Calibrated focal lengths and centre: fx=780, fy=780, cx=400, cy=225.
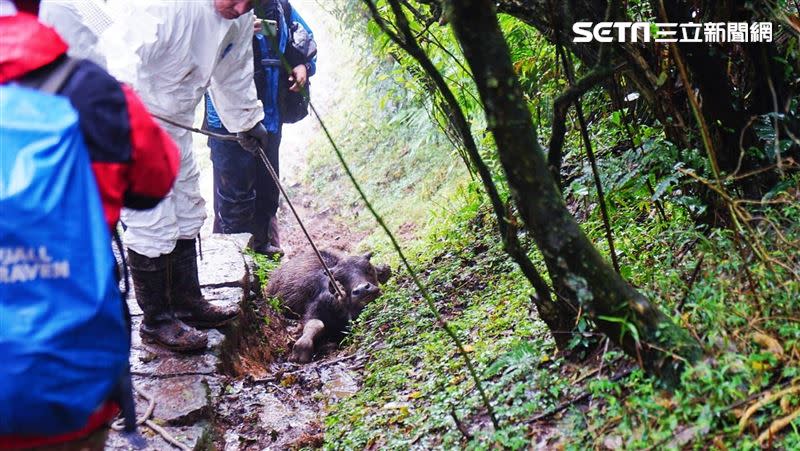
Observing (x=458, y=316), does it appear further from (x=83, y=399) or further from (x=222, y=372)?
(x=83, y=399)

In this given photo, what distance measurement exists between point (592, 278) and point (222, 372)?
303 cm

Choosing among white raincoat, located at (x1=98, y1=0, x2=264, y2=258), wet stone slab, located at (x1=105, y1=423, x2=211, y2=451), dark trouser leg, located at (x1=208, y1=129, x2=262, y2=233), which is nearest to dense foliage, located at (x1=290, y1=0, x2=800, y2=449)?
wet stone slab, located at (x1=105, y1=423, x2=211, y2=451)

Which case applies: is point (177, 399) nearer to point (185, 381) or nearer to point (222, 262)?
point (185, 381)

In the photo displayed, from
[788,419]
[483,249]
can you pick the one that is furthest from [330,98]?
[788,419]

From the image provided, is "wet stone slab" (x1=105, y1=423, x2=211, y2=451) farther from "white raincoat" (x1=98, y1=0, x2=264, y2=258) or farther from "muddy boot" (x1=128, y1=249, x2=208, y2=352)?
"white raincoat" (x1=98, y1=0, x2=264, y2=258)

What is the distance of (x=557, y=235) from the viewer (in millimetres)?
2836

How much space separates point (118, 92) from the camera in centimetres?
241

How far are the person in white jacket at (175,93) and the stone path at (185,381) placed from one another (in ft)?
0.42

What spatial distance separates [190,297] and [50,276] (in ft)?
10.7

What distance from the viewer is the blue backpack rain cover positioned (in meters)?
2.03

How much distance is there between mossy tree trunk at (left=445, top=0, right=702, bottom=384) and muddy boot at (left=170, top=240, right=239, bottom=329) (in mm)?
2882

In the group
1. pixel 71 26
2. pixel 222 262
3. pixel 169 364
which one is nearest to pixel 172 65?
pixel 71 26

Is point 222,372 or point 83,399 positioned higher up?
point 83,399

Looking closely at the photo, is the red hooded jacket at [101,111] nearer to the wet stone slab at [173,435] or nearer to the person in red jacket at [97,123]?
the person in red jacket at [97,123]
